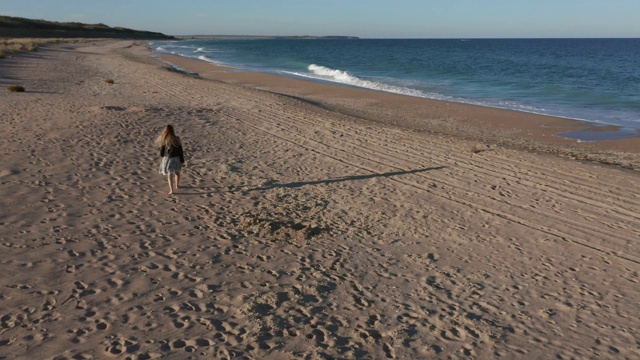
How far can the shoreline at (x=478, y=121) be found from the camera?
51.1 feet

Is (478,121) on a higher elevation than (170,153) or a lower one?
lower

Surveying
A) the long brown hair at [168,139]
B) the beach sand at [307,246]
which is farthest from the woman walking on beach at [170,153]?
the beach sand at [307,246]

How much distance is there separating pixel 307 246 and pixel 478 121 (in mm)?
13913

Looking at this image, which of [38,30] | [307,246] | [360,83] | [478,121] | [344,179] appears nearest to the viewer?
[307,246]

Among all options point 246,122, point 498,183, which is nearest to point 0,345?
point 498,183

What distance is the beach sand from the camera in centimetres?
511

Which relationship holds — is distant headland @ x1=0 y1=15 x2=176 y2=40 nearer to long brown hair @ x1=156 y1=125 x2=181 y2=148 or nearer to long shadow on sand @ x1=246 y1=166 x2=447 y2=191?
long brown hair @ x1=156 y1=125 x2=181 y2=148

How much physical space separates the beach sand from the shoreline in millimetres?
1542

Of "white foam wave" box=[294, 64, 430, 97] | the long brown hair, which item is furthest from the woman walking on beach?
"white foam wave" box=[294, 64, 430, 97]

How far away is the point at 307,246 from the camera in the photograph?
731 cm

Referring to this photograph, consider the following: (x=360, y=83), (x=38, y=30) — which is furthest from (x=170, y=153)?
(x=38, y=30)

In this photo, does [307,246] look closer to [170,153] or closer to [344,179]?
[170,153]

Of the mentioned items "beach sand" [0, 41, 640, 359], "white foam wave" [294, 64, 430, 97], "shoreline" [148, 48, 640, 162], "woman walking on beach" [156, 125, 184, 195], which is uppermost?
"woman walking on beach" [156, 125, 184, 195]

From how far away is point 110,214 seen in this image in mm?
7867
